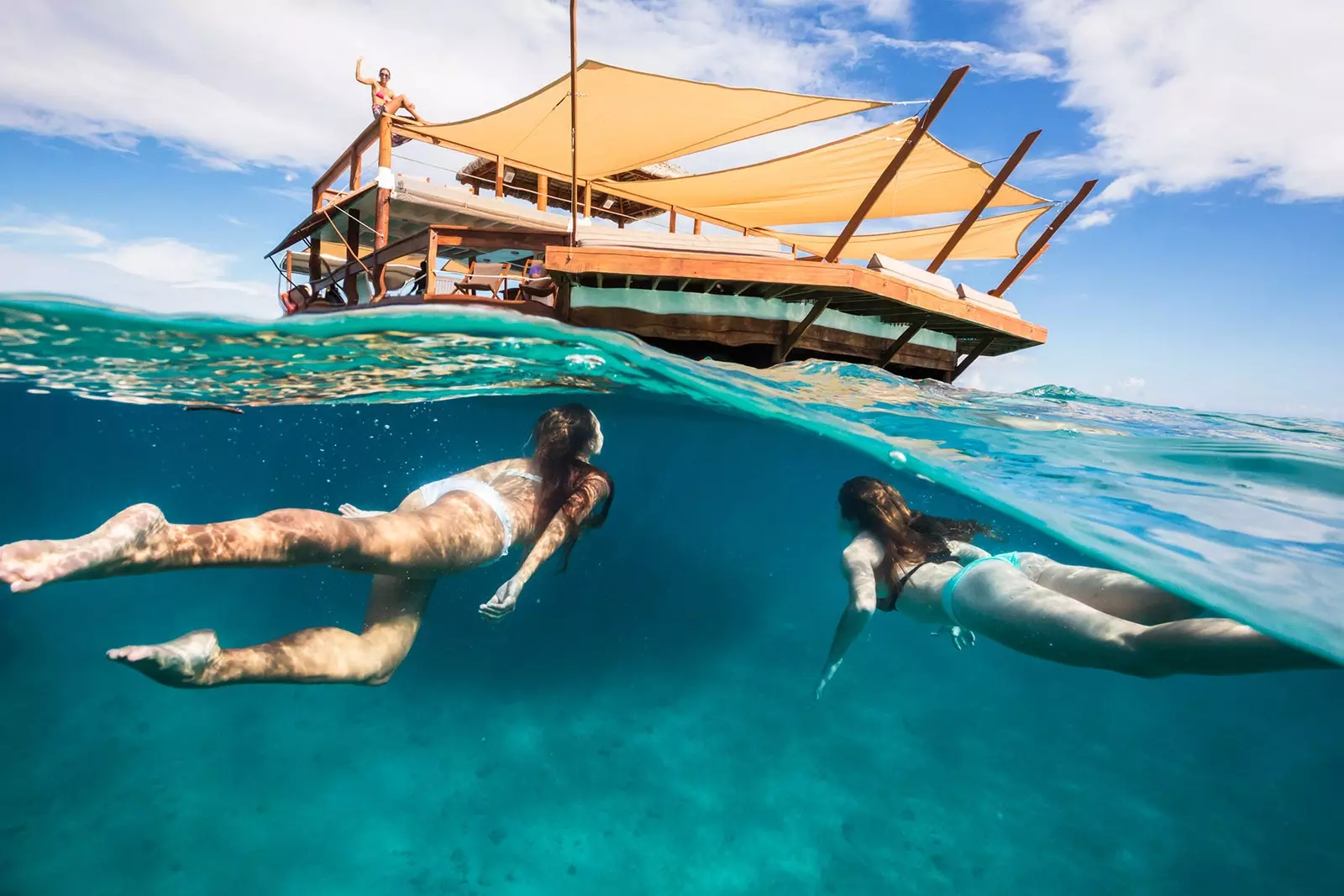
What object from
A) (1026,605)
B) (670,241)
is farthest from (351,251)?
(1026,605)

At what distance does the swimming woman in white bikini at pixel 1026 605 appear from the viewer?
3596 millimetres

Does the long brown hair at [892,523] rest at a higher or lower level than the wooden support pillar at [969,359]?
lower

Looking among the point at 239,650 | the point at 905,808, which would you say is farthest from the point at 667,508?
the point at 239,650

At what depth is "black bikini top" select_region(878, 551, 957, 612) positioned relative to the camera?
598cm

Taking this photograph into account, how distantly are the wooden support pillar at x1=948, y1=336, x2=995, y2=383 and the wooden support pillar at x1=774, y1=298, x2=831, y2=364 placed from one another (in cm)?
433

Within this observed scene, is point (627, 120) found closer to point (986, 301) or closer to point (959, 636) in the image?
point (986, 301)

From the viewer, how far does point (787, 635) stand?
534 inches

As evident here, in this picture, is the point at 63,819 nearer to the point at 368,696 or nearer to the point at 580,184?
the point at 368,696

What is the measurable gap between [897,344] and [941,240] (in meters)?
9.41

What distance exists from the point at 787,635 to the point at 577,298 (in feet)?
30.5

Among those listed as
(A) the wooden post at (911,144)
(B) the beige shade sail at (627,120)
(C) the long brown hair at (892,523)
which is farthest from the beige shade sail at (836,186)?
(C) the long brown hair at (892,523)

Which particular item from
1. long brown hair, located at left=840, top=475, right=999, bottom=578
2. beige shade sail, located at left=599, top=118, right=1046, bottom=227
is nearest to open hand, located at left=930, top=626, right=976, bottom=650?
long brown hair, located at left=840, top=475, right=999, bottom=578

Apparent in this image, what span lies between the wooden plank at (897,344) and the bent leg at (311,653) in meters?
7.84

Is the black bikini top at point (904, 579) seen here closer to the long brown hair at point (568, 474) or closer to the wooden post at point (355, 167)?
the long brown hair at point (568, 474)
